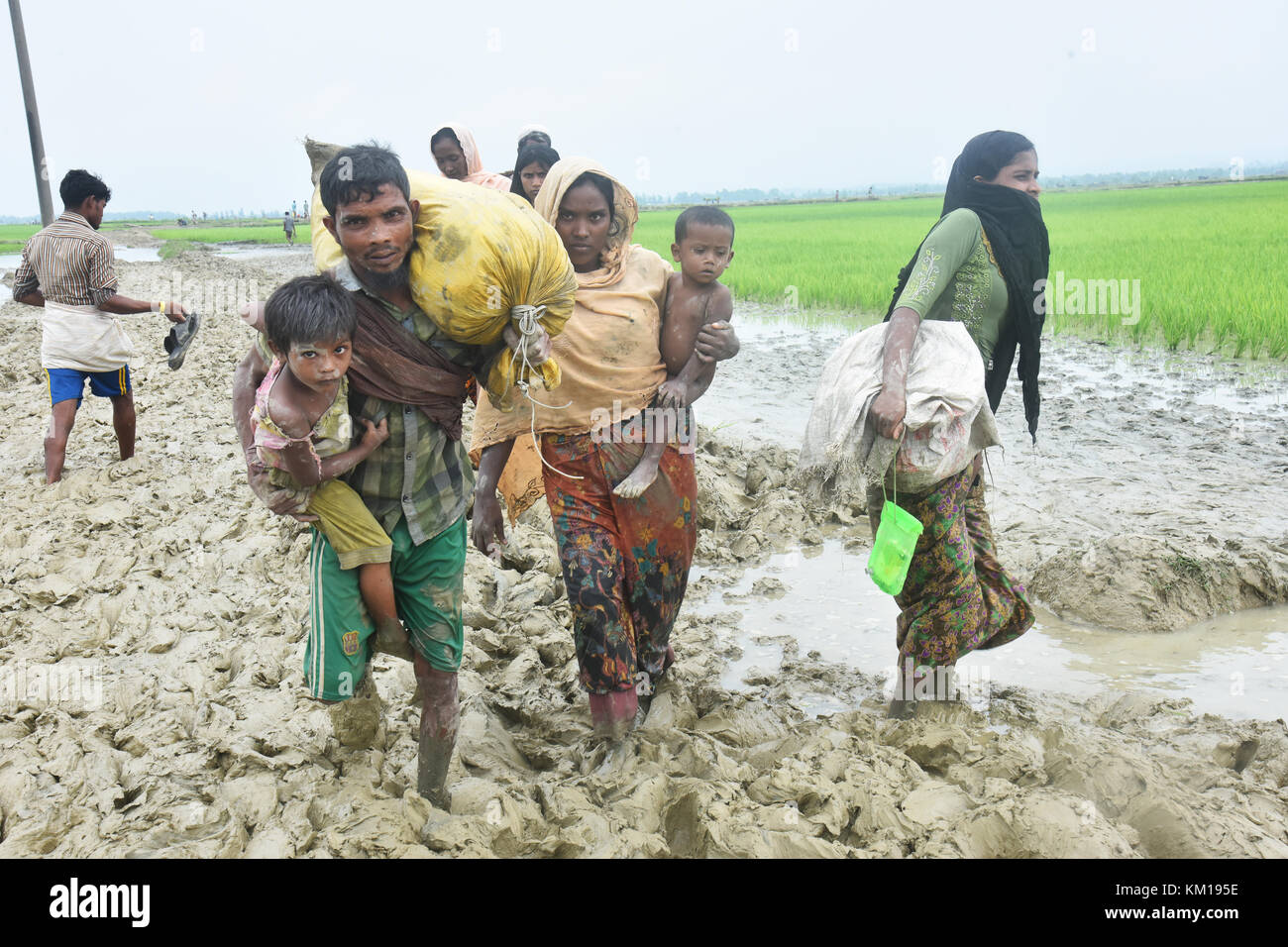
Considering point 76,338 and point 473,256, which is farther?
point 76,338

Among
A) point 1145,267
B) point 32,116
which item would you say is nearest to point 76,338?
point 32,116

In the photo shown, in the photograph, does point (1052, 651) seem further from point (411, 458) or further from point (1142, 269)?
point (1142, 269)

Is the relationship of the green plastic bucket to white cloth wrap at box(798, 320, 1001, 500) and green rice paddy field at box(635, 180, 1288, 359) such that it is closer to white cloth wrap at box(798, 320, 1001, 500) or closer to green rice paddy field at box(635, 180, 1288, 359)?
white cloth wrap at box(798, 320, 1001, 500)

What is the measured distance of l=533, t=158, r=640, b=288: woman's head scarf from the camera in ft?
8.53

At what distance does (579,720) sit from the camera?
9.98 feet

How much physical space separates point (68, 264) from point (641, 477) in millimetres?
4106

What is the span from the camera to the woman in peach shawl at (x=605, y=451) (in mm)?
2736

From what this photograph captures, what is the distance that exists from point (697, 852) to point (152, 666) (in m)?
2.14

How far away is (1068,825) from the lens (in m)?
2.11

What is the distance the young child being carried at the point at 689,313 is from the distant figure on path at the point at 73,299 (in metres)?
3.50

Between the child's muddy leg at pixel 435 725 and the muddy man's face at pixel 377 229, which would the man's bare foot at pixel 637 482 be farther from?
the muddy man's face at pixel 377 229

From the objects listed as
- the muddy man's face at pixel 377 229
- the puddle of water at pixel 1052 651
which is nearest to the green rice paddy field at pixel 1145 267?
the puddle of water at pixel 1052 651
